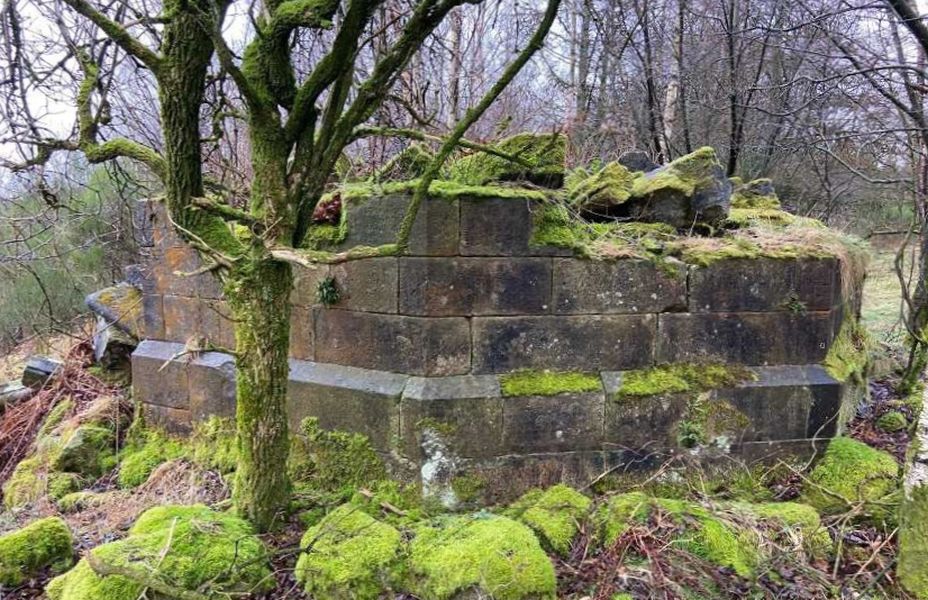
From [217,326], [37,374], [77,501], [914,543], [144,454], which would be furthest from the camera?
[37,374]

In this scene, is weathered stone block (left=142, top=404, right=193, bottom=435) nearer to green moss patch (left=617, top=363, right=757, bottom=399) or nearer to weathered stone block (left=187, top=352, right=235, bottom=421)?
weathered stone block (left=187, top=352, right=235, bottom=421)

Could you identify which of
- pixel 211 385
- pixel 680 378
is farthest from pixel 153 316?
pixel 680 378

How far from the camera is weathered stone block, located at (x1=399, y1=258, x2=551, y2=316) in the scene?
362 cm

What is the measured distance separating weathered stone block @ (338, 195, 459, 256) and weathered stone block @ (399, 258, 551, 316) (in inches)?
3.5

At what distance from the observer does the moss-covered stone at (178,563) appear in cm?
281

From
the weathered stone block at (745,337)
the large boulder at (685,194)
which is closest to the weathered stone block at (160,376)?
→ the weathered stone block at (745,337)

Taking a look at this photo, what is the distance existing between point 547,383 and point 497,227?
1.05 m

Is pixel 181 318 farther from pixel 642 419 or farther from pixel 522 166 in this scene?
pixel 642 419

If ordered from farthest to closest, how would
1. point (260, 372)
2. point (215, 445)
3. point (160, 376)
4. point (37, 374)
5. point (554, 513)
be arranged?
point (37, 374) → point (160, 376) → point (215, 445) → point (554, 513) → point (260, 372)

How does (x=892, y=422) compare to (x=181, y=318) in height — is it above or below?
below

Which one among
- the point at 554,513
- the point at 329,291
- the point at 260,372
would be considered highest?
the point at 329,291

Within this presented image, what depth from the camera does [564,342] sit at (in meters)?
3.84

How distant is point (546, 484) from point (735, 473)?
1.34 m

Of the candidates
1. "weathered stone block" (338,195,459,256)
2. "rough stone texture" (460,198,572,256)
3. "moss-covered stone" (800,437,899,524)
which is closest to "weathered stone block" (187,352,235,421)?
"weathered stone block" (338,195,459,256)
